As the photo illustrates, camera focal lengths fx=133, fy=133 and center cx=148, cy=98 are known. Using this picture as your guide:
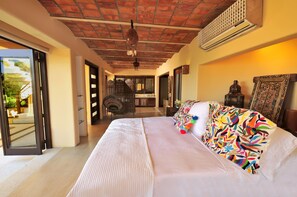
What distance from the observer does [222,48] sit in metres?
1.99

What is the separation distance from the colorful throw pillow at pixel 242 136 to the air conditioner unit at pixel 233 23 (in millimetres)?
965

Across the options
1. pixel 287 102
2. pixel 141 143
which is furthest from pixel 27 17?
pixel 287 102

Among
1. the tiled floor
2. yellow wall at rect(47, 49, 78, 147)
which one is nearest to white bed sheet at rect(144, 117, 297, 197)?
the tiled floor

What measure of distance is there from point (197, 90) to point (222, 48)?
93 cm

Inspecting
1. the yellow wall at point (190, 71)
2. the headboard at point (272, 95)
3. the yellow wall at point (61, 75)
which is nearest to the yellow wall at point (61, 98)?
the yellow wall at point (61, 75)

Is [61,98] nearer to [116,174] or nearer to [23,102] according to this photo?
[23,102]

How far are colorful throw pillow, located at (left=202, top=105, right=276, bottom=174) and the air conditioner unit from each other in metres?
0.97

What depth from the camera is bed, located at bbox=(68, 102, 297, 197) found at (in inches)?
32.3

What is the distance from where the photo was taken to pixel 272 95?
1620 millimetres

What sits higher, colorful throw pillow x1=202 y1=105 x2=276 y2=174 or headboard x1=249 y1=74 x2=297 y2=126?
headboard x1=249 y1=74 x2=297 y2=126

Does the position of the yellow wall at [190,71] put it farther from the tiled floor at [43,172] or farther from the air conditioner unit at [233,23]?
the tiled floor at [43,172]

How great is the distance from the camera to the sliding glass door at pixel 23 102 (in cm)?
233

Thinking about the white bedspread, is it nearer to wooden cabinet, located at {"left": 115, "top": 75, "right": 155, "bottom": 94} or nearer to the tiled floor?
the tiled floor

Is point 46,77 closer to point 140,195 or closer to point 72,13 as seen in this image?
point 72,13
